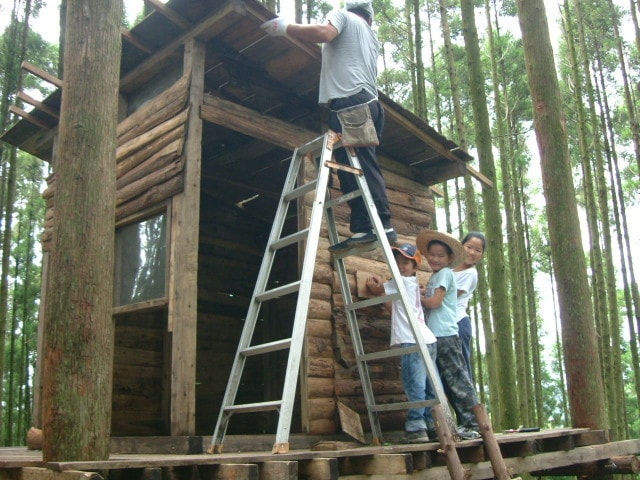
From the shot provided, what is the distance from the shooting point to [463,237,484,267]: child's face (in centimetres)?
590

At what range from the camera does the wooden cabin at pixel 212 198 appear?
525 cm

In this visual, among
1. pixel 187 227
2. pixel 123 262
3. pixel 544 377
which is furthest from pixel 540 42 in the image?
pixel 544 377

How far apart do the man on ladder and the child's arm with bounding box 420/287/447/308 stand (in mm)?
564

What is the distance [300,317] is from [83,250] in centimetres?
143

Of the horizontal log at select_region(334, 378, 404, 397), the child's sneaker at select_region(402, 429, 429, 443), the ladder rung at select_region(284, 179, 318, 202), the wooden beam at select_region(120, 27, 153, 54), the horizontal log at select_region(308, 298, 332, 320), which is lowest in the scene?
the child's sneaker at select_region(402, 429, 429, 443)

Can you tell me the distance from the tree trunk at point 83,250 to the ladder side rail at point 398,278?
203 centimetres

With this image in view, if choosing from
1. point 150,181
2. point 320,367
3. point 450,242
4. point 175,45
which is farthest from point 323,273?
point 175,45

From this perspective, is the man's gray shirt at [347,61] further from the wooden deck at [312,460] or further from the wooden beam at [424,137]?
the wooden deck at [312,460]

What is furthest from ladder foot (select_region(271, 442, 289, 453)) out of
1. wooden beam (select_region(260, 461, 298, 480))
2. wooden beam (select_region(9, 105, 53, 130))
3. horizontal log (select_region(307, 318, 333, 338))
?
wooden beam (select_region(9, 105, 53, 130))

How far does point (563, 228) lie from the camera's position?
20.1ft

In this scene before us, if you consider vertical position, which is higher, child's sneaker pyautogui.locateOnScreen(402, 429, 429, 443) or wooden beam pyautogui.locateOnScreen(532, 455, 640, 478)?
child's sneaker pyautogui.locateOnScreen(402, 429, 429, 443)

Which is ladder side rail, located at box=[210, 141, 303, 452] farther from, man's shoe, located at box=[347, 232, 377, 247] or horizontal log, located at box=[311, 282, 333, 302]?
horizontal log, located at box=[311, 282, 333, 302]

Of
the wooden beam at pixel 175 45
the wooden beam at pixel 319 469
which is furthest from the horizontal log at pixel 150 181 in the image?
the wooden beam at pixel 319 469

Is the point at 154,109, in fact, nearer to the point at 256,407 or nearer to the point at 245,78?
the point at 245,78
